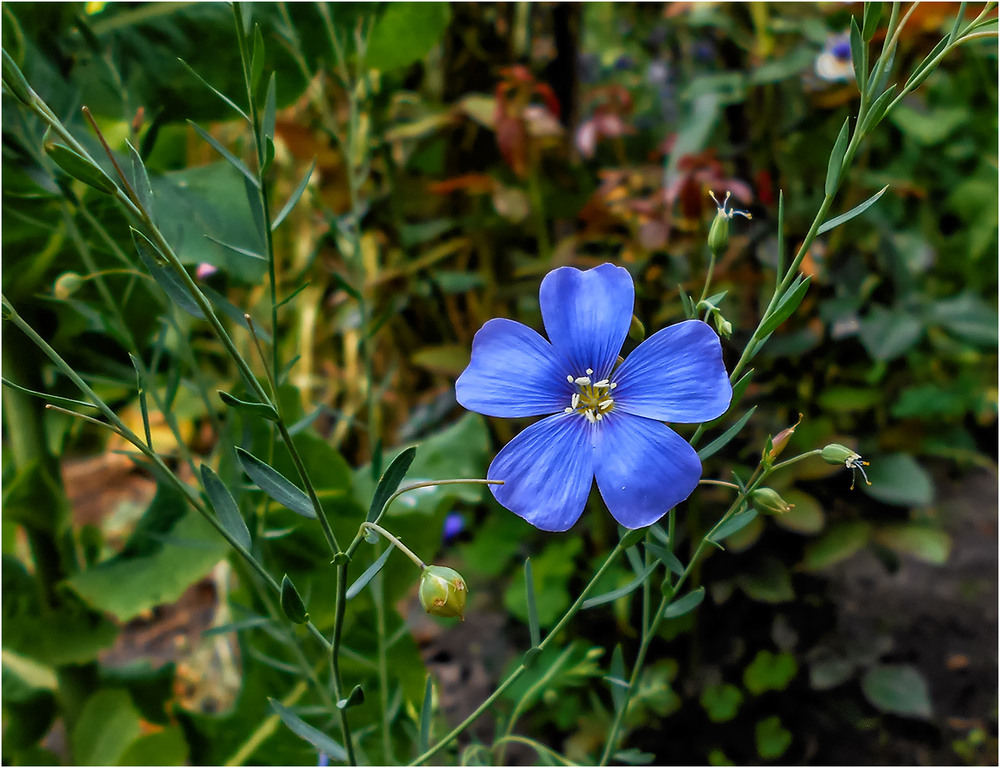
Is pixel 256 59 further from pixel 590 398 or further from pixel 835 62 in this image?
pixel 835 62

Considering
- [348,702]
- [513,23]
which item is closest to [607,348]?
[348,702]

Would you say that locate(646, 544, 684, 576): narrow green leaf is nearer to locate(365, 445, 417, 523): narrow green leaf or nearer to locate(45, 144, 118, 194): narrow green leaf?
locate(365, 445, 417, 523): narrow green leaf

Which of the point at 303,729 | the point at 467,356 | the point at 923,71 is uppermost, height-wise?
the point at 923,71

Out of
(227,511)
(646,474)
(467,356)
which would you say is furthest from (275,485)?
(467,356)

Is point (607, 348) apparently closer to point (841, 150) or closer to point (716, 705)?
point (841, 150)

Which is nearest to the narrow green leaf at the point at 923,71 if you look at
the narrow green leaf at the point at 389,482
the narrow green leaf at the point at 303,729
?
the narrow green leaf at the point at 389,482
